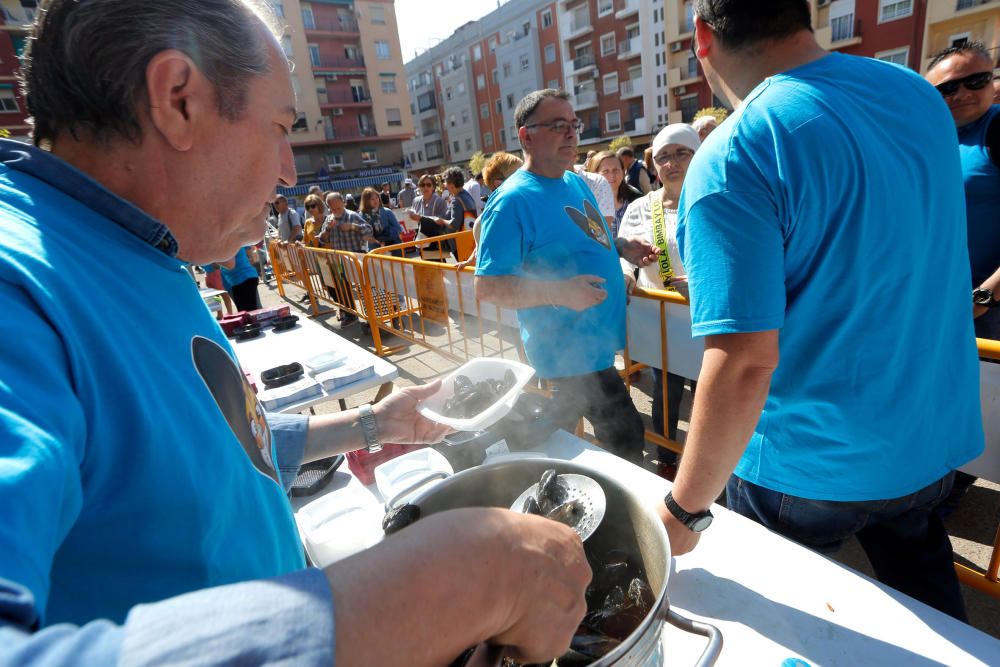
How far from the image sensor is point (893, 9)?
21672mm

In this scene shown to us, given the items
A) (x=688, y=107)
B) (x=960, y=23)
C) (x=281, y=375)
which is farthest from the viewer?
(x=688, y=107)

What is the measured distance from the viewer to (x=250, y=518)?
0.79 m

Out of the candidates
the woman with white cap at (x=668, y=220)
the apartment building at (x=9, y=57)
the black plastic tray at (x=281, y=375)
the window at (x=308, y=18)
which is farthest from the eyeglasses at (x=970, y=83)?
the window at (x=308, y=18)

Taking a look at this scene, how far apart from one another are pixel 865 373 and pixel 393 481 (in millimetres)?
1404

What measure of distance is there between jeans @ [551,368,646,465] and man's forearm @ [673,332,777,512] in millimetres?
1381

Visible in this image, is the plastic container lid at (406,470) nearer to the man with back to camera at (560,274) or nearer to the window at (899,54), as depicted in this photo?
the man with back to camera at (560,274)

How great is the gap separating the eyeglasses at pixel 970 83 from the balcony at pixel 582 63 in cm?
3897

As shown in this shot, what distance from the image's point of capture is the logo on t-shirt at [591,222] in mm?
2652

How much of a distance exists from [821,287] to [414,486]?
1.29 meters

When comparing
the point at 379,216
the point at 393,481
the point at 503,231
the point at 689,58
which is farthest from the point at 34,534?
the point at 689,58

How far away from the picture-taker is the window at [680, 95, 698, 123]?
3108 cm

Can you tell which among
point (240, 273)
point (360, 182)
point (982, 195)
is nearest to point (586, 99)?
point (360, 182)

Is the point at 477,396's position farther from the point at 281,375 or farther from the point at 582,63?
the point at 582,63

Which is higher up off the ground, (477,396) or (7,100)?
(7,100)
